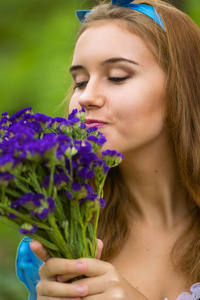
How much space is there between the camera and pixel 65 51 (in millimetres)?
4957

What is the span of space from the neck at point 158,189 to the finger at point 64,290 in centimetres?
79

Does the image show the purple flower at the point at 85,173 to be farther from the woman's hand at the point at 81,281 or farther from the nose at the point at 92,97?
the nose at the point at 92,97

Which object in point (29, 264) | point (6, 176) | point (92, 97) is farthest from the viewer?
point (29, 264)

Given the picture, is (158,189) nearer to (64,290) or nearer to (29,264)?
(29,264)

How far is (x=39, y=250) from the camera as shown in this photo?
4.62 feet

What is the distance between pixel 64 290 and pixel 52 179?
40cm

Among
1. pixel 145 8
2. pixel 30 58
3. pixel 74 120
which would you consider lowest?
pixel 74 120

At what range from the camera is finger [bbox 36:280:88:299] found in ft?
4.59

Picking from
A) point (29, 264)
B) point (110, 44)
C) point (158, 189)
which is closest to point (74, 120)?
point (110, 44)

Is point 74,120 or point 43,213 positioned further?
point 74,120

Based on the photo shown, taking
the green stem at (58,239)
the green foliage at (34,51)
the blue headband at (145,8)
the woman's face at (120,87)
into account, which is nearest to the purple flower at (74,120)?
the green stem at (58,239)

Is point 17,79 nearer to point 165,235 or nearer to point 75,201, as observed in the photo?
point 165,235

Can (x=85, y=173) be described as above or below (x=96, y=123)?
below

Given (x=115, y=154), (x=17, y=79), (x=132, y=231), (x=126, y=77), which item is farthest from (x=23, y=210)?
(x=17, y=79)
